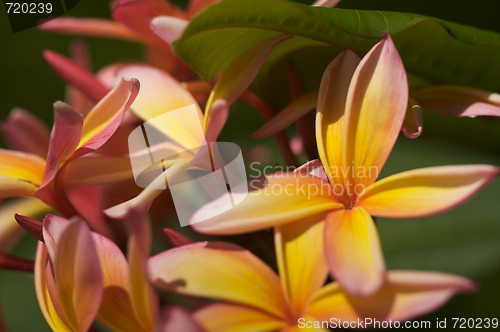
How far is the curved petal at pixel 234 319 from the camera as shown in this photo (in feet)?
0.77

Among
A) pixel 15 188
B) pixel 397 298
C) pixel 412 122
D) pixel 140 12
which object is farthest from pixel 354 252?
pixel 140 12

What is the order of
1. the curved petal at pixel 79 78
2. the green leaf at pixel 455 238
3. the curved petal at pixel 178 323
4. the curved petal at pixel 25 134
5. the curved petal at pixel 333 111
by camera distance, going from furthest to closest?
the green leaf at pixel 455 238 → the curved petal at pixel 25 134 → the curved petal at pixel 79 78 → the curved petal at pixel 333 111 → the curved petal at pixel 178 323

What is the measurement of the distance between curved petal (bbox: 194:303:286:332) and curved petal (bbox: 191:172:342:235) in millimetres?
45

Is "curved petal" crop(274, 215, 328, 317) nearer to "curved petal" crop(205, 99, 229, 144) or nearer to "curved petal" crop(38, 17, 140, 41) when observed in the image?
"curved petal" crop(205, 99, 229, 144)

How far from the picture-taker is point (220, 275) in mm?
254

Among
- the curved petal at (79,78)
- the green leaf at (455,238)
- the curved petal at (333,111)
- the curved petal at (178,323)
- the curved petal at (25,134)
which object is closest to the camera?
Result: the curved petal at (178,323)

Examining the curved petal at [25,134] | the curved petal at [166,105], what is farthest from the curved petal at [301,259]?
the curved petal at [25,134]

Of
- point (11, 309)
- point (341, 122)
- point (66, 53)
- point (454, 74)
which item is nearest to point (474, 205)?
point (454, 74)

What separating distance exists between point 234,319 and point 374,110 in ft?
0.54

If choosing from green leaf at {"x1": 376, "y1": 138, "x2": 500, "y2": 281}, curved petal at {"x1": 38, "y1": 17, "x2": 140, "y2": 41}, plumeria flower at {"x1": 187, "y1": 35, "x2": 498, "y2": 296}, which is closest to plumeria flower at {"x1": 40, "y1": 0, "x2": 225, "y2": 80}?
curved petal at {"x1": 38, "y1": 17, "x2": 140, "y2": 41}

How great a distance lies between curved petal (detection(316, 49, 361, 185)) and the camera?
298mm

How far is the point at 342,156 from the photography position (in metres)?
0.30

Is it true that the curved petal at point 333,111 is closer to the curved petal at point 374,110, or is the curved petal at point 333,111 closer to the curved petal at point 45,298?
the curved petal at point 374,110

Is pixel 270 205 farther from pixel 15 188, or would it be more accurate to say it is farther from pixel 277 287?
pixel 15 188
